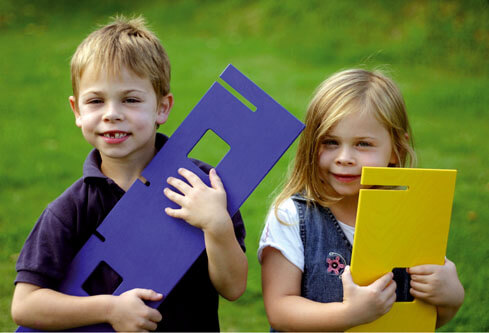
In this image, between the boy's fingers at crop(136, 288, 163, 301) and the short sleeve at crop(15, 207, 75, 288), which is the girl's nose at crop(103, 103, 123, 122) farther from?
the boy's fingers at crop(136, 288, 163, 301)

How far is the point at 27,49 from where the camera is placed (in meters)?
9.02

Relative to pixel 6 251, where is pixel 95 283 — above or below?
below

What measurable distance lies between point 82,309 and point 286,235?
0.78 m

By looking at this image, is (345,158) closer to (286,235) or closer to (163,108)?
(286,235)

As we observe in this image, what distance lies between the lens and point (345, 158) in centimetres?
204

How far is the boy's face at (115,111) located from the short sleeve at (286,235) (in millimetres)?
583

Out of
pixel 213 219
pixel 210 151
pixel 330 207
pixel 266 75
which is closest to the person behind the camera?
pixel 213 219

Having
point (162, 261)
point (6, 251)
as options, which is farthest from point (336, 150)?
point (6, 251)

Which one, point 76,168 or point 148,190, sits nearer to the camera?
point 148,190

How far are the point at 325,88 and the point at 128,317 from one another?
115cm

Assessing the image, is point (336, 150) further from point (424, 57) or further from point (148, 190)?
point (424, 57)

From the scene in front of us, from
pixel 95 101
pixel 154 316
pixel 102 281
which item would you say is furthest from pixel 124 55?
pixel 154 316

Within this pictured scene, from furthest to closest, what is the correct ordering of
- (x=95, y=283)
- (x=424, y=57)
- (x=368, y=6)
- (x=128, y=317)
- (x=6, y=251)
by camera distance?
(x=368, y=6), (x=424, y=57), (x=6, y=251), (x=95, y=283), (x=128, y=317)

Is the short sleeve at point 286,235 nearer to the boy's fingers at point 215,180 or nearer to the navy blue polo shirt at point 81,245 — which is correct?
the navy blue polo shirt at point 81,245
